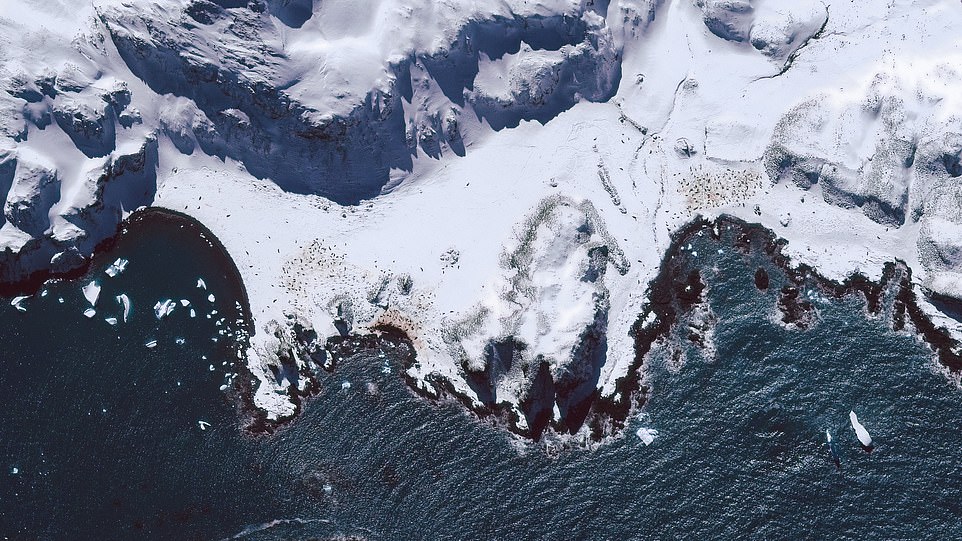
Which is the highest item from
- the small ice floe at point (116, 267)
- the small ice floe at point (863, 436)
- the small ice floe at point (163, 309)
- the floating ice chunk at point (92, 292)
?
the small ice floe at point (863, 436)

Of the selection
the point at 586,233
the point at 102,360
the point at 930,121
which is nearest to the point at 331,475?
the point at 102,360

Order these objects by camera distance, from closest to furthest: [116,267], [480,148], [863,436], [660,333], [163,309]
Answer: [863,436] < [660,333] < [163,309] < [116,267] < [480,148]

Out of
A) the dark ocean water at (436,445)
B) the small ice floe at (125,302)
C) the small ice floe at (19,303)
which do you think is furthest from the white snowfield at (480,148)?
the small ice floe at (125,302)

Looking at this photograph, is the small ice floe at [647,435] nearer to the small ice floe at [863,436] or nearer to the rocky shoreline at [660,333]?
the rocky shoreline at [660,333]

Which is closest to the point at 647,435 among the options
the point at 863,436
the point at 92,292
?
the point at 863,436

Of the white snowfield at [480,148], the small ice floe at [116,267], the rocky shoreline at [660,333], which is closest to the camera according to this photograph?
the white snowfield at [480,148]

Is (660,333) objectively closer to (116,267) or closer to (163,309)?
(163,309)
